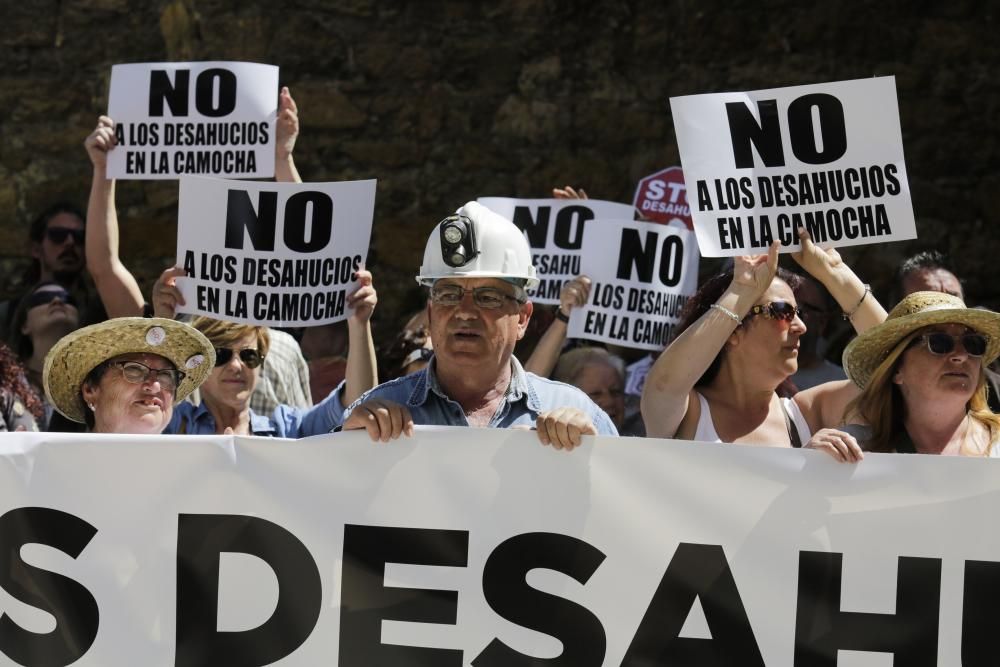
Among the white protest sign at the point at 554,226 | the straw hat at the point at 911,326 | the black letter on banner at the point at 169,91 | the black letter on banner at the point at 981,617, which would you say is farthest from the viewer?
the white protest sign at the point at 554,226

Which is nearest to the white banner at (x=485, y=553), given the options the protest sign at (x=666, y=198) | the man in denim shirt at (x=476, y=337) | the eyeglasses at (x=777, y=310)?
the man in denim shirt at (x=476, y=337)

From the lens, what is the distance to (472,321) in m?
3.49

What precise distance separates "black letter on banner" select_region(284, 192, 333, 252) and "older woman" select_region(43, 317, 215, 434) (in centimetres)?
94

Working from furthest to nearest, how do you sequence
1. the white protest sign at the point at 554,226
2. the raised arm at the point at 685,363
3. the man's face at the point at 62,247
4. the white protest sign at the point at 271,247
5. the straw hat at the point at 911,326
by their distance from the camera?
the man's face at the point at 62,247
the white protest sign at the point at 554,226
the white protest sign at the point at 271,247
the raised arm at the point at 685,363
the straw hat at the point at 911,326

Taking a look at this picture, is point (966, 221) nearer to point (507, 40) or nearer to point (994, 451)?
point (507, 40)

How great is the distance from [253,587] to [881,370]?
1.64m

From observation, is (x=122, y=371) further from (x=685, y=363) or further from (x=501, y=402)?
(x=685, y=363)

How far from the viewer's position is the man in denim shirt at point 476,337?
3500 millimetres

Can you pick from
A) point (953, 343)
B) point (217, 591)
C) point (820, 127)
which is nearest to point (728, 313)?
point (953, 343)

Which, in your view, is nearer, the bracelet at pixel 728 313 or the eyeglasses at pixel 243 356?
the bracelet at pixel 728 313

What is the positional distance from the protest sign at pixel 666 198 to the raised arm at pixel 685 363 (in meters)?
2.62

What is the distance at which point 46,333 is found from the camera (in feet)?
17.7

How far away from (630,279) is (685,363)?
5.65 ft

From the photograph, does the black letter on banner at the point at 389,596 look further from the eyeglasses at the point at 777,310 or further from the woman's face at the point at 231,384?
the woman's face at the point at 231,384
